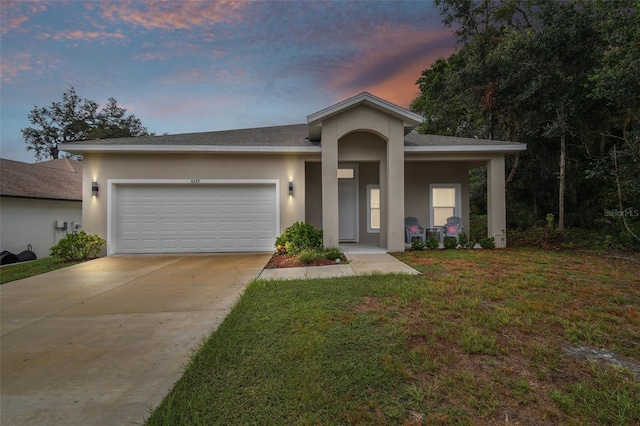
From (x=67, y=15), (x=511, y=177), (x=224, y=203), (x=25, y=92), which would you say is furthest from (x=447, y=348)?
(x=25, y=92)

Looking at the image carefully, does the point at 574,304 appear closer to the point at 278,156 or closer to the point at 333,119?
the point at 333,119

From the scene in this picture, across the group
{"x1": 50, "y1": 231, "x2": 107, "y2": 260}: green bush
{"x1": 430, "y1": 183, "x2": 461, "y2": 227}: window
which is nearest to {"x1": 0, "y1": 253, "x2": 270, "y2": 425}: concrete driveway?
{"x1": 50, "y1": 231, "x2": 107, "y2": 260}: green bush

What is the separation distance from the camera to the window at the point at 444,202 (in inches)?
432

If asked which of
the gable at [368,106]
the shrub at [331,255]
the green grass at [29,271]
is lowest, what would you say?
the green grass at [29,271]

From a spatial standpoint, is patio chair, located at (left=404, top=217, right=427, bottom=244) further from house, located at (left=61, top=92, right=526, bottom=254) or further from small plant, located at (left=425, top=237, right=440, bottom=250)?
house, located at (left=61, top=92, right=526, bottom=254)

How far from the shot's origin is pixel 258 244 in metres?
9.60

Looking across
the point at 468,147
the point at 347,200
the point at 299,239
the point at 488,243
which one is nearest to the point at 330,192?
the point at 299,239

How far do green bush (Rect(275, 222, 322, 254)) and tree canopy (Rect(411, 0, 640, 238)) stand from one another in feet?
26.2

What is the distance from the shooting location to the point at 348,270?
639cm

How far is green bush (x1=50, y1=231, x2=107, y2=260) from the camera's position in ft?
26.8

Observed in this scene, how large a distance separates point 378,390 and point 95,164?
10511mm

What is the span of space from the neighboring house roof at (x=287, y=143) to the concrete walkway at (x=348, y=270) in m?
3.86

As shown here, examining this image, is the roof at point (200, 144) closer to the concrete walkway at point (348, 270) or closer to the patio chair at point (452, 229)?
the concrete walkway at point (348, 270)

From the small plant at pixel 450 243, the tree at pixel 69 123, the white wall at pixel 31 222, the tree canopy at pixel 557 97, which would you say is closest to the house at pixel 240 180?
the small plant at pixel 450 243
